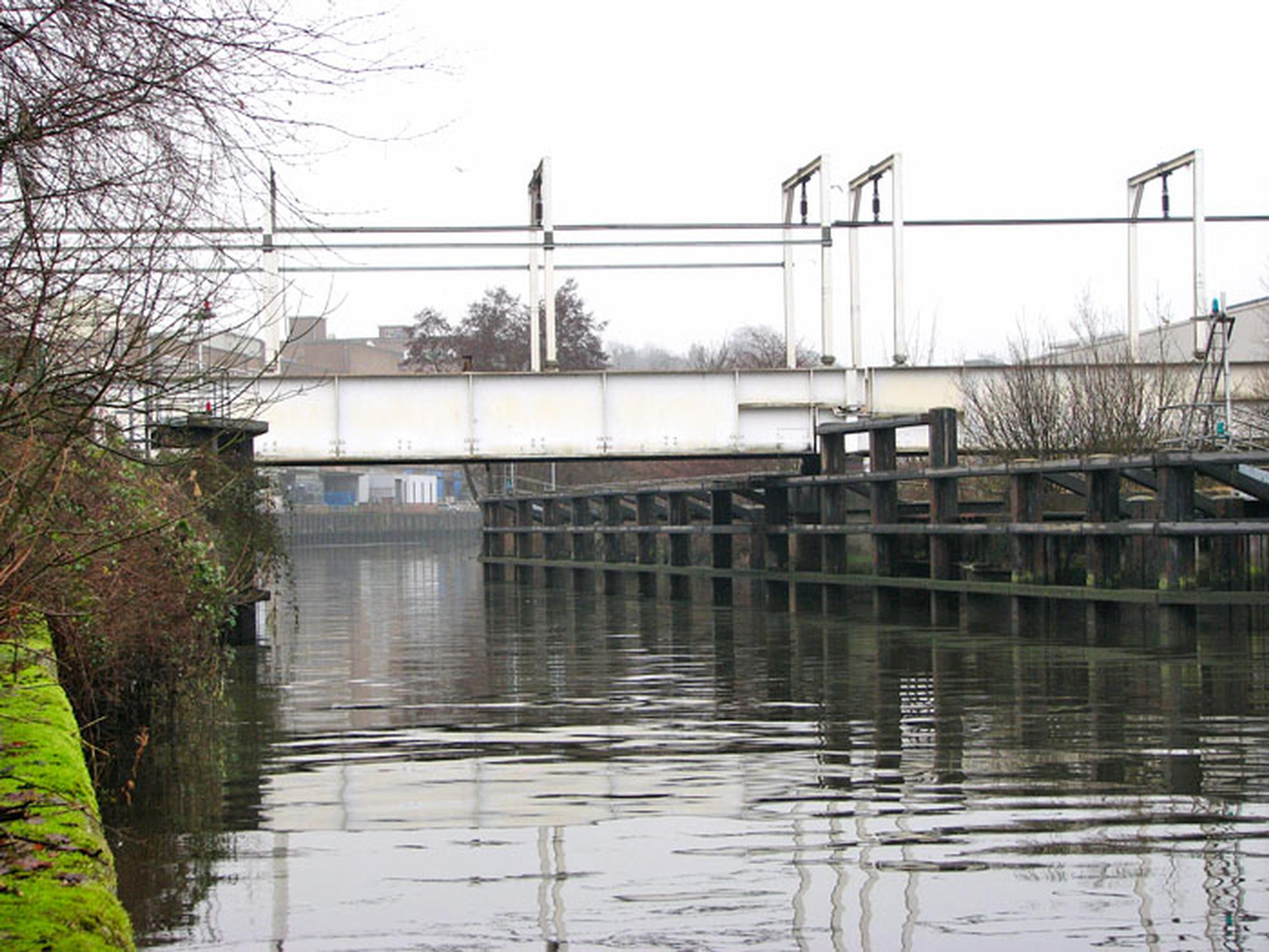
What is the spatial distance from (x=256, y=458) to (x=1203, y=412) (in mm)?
14279

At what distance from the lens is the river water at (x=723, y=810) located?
6785 millimetres

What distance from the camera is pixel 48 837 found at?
5.48m

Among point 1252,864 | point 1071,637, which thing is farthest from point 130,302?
point 1071,637

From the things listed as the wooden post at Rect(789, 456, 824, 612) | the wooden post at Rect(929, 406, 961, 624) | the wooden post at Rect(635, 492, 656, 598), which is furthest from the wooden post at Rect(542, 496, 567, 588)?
the wooden post at Rect(929, 406, 961, 624)

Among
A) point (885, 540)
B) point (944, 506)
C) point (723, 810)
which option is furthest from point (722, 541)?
point (723, 810)

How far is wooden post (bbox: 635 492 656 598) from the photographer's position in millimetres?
38500

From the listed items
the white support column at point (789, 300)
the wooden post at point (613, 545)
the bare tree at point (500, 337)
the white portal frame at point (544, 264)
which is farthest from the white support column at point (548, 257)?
the bare tree at point (500, 337)

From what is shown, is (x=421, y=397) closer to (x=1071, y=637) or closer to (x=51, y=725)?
(x=1071, y=637)

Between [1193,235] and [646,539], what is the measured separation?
1448 cm

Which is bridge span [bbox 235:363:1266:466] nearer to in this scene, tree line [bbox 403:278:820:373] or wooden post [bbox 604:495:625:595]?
wooden post [bbox 604:495:625:595]

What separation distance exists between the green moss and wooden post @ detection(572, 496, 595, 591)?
34.4m

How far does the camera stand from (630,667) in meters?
19.0

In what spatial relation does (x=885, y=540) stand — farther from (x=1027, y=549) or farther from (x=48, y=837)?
Answer: (x=48, y=837)

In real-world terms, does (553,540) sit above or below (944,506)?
below
